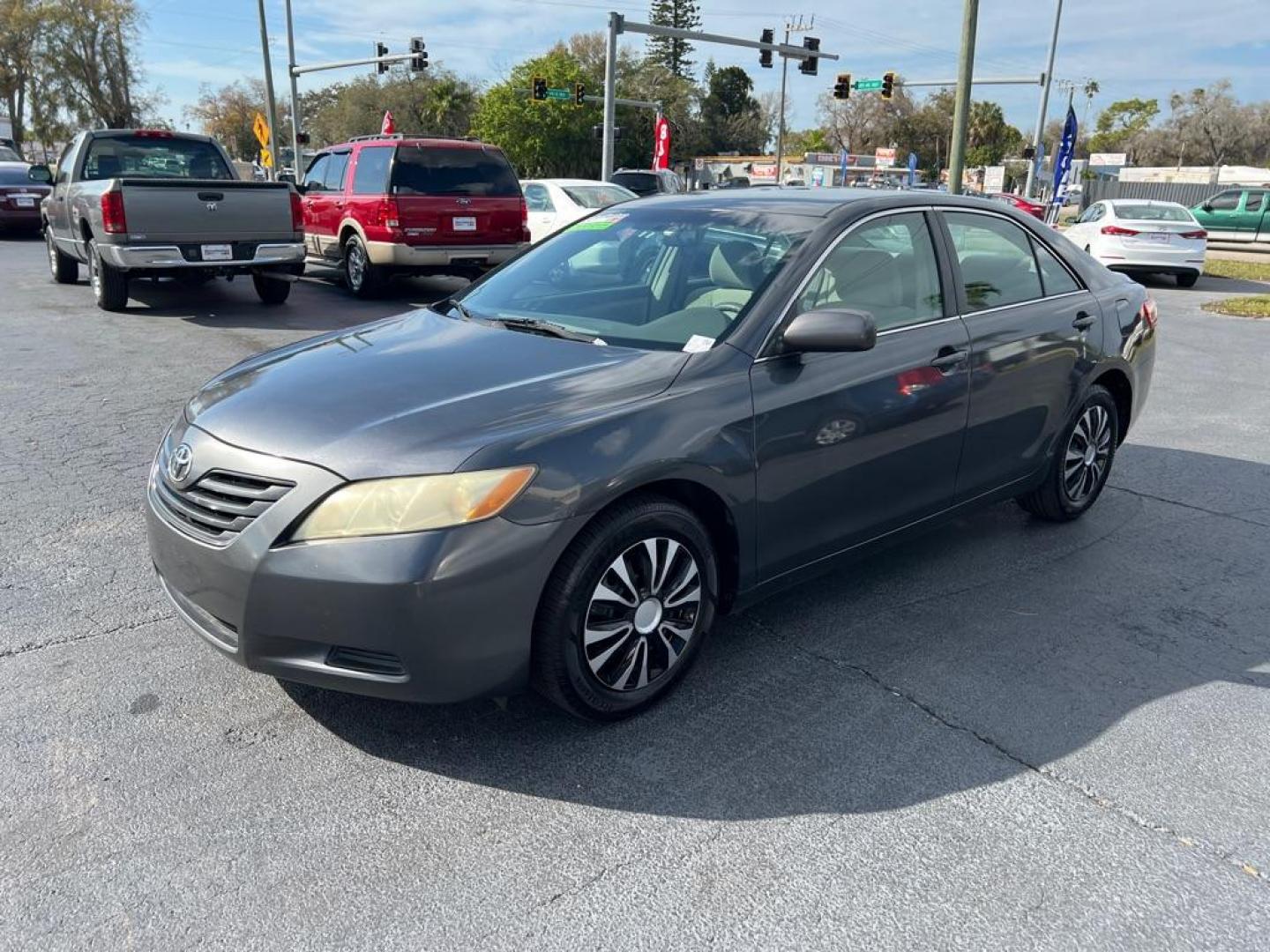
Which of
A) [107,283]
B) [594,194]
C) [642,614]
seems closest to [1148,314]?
[642,614]

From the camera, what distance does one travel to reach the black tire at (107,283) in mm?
10461

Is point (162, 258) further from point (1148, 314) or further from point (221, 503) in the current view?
point (1148, 314)

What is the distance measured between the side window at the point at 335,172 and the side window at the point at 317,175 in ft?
0.36

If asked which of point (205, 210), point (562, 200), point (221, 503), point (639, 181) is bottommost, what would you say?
point (221, 503)

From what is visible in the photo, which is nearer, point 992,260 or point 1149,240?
point 992,260

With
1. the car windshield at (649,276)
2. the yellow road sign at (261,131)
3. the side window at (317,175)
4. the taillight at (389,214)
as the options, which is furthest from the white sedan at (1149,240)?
the yellow road sign at (261,131)

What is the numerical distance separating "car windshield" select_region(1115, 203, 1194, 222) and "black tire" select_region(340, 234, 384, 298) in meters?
12.5

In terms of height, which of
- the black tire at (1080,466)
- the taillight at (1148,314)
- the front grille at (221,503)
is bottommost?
the black tire at (1080,466)

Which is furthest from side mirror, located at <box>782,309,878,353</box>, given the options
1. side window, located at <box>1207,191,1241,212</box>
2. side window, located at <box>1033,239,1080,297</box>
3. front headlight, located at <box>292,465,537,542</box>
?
side window, located at <box>1207,191,1241,212</box>

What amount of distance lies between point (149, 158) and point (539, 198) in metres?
6.02

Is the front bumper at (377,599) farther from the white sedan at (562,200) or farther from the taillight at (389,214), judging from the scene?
the white sedan at (562,200)

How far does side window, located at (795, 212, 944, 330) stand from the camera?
3674 millimetres

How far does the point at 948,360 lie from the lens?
3.96 meters

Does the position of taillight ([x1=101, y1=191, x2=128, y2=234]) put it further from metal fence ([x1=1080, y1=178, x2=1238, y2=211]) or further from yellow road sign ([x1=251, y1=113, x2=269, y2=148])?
metal fence ([x1=1080, y1=178, x2=1238, y2=211])
